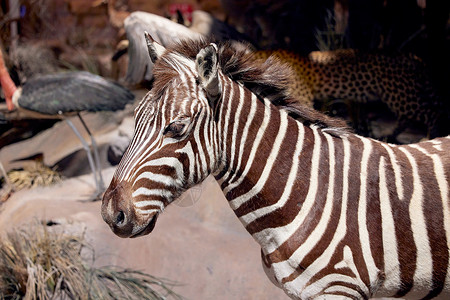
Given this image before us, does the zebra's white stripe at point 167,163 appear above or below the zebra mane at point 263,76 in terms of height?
below

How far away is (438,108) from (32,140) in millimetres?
5940

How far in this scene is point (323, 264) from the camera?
1.99 m

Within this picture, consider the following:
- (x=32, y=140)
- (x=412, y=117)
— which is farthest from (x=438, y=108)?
(x=32, y=140)

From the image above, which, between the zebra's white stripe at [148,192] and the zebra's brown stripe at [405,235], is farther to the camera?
the zebra's brown stripe at [405,235]

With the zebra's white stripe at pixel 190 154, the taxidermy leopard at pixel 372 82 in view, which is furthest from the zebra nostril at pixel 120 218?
the taxidermy leopard at pixel 372 82

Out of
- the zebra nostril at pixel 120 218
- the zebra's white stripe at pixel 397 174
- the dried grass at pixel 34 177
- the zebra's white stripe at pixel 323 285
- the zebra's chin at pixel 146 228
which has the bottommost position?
the dried grass at pixel 34 177

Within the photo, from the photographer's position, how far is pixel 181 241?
4359mm

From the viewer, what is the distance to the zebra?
75.6 inches

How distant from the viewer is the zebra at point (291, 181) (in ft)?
6.30

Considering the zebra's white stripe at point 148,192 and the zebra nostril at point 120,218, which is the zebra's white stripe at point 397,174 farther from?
the zebra nostril at point 120,218

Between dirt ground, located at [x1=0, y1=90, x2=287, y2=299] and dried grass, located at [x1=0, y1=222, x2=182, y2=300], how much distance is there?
7.1 inches

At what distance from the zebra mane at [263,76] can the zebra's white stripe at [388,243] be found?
381 millimetres

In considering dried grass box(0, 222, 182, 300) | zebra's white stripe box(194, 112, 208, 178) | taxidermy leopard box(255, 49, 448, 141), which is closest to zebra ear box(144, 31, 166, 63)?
zebra's white stripe box(194, 112, 208, 178)

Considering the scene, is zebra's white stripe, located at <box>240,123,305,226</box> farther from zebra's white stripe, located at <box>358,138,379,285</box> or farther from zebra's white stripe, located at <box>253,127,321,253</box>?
zebra's white stripe, located at <box>358,138,379,285</box>
